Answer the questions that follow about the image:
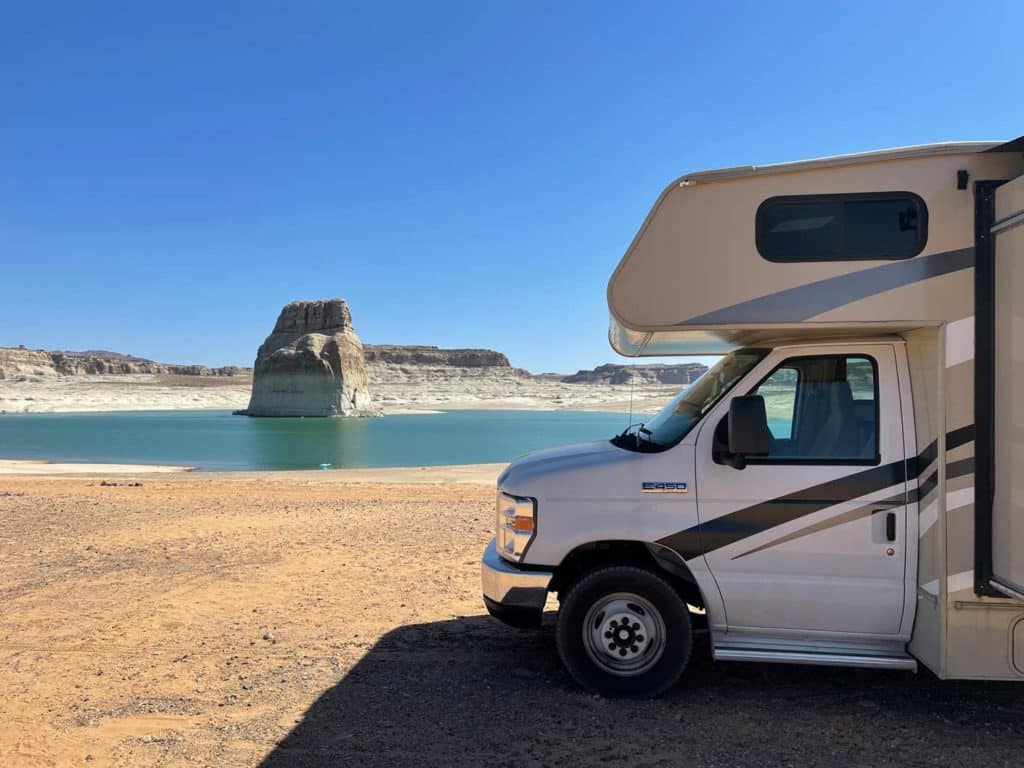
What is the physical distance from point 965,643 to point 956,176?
2.65 metres

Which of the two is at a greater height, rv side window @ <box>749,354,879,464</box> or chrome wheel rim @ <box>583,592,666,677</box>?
rv side window @ <box>749,354,879,464</box>

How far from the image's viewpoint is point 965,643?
13.8 feet

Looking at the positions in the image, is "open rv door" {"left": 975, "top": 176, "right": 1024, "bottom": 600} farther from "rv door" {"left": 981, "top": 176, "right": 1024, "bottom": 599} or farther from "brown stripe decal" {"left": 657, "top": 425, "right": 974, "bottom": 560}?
"brown stripe decal" {"left": 657, "top": 425, "right": 974, "bottom": 560}

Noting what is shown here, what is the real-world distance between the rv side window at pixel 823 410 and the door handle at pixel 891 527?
0.32 metres

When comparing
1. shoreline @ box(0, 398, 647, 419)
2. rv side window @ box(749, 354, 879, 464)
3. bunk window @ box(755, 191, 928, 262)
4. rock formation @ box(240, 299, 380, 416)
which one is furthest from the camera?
shoreline @ box(0, 398, 647, 419)

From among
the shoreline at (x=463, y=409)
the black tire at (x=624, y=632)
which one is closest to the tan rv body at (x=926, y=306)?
the black tire at (x=624, y=632)

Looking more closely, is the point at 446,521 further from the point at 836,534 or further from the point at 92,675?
the point at 836,534

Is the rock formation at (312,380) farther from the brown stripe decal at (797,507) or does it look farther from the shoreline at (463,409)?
the brown stripe decal at (797,507)

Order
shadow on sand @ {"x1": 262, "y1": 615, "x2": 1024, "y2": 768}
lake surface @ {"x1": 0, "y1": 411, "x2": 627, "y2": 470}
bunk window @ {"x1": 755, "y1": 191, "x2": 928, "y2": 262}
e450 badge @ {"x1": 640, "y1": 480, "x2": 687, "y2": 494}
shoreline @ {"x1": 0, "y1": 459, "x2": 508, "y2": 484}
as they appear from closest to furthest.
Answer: shadow on sand @ {"x1": 262, "y1": 615, "x2": 1024, "y2": 768}
bunk window @ {"x1": 755, "y1": 191, "x2": 928, "y2": 262}
e450 badge @ {"x1": 640, "y1": 480, "x2": 687, "y2": 494}
shoreline @ {"x1": 0, "y1": 459, "x2": 508, "y2": 484}
lake surface @ {"x1": 0, "y1": 411, "x2": 627, "y2": 470}

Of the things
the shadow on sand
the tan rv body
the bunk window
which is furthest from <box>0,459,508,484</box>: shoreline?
the bunk window

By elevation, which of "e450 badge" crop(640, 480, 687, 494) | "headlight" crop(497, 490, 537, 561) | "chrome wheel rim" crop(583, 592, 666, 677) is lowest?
"chrome wheel rim" crop(583, 592, 666, 677)

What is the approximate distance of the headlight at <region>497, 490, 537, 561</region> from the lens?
15.8 feet

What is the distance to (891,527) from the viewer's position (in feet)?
14.5

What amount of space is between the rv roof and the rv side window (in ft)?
3.78
